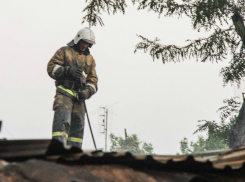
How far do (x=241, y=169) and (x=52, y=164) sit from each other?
Result: 1231 mm

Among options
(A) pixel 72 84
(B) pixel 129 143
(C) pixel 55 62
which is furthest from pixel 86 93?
(B) pixel 129 143

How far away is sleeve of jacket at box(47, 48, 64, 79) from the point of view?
18.9ft

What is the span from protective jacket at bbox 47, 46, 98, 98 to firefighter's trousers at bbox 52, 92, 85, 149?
0.21 m

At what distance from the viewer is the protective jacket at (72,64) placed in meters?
5.75

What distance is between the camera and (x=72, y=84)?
5801 mm

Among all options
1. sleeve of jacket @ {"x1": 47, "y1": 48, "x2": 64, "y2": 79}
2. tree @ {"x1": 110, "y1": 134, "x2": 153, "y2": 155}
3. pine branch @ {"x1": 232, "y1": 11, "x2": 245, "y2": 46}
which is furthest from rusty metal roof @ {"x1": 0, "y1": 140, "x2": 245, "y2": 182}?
tree @ {"x1": 110, "y1": 134, "x2": 153, "y2": 155}

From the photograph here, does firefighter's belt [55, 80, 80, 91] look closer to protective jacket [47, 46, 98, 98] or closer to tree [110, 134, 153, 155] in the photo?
protective jacket [47, 46, 98, 98]

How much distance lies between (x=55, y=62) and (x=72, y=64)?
318 mm

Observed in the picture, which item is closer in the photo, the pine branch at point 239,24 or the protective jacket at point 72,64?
the protective jacket at point 72,64

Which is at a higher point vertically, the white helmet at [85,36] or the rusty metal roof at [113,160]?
the white helmet at [85,36]

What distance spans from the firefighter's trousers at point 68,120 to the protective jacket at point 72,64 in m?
0.21

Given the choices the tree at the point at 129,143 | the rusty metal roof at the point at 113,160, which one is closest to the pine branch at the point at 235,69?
the rusty metal roof at the point at 113,160

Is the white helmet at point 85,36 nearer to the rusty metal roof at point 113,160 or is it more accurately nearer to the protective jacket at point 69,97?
the protective jacket at point 69,97

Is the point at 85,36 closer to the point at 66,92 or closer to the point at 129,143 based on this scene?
the point at 66,92
